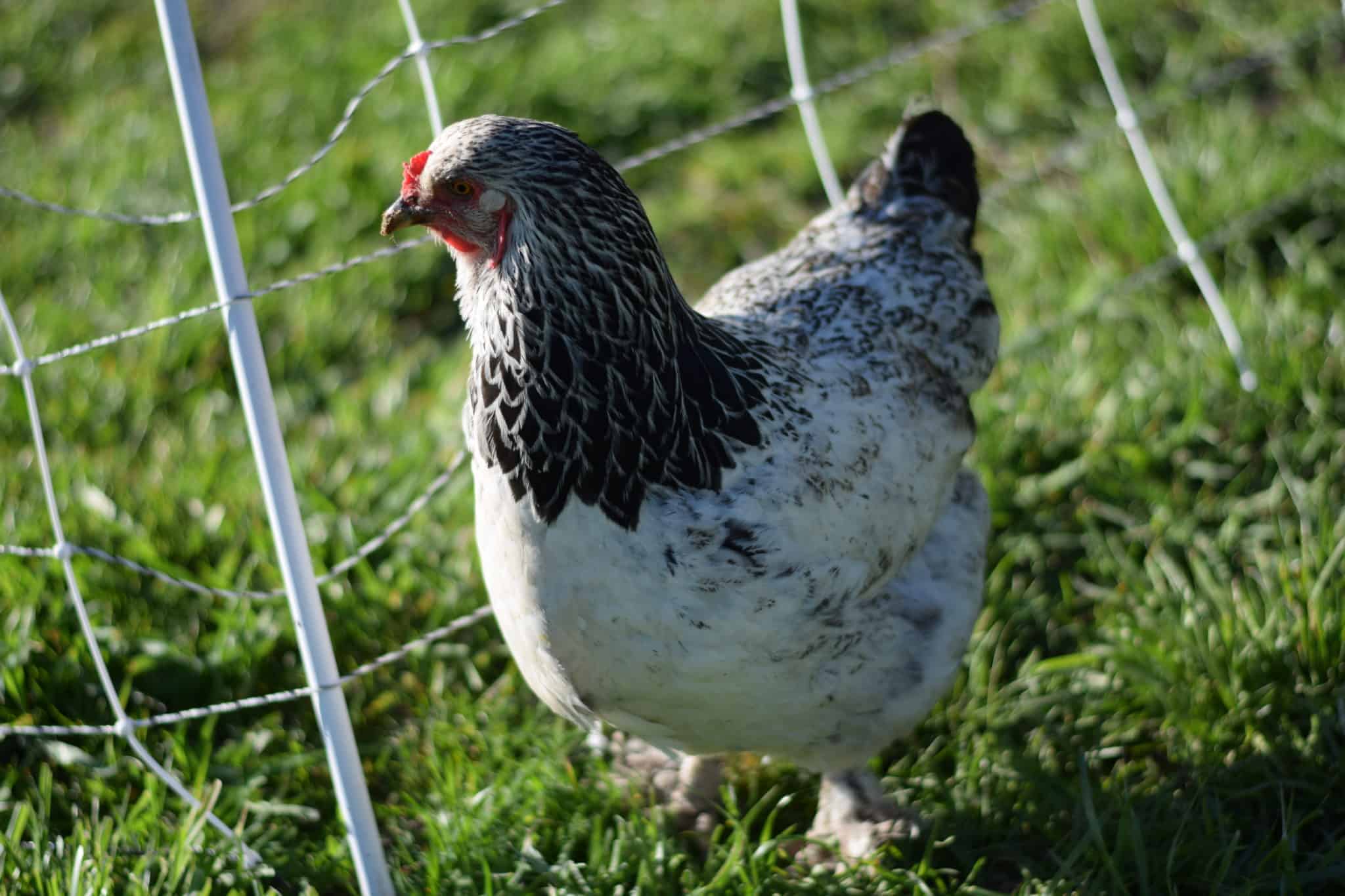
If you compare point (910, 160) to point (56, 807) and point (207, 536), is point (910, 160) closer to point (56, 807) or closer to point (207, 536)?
point (207, 536)

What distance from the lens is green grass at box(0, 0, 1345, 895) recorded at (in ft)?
7.16

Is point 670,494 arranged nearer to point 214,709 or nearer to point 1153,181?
point 214,709

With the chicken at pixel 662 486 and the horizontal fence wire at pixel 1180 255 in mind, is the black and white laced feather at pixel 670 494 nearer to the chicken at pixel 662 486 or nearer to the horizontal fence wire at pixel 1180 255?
the chicken at pixel 662 486

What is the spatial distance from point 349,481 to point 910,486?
1668 mm

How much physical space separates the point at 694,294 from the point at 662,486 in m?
2.20

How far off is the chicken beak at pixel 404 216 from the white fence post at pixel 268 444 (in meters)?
0.25

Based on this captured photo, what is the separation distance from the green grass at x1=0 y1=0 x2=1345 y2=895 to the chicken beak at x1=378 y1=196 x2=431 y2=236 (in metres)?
1.16

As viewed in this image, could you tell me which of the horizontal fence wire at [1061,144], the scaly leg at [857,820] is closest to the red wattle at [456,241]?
the horizontal fence wire at [1061,144]

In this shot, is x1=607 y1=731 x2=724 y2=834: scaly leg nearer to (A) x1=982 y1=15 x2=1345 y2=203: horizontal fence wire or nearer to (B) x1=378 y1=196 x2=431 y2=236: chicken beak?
(B) x1=378 y1=196 x2=431 y2=236: chicken beak

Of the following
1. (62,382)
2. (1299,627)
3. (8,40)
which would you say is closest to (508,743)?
(1299,627)

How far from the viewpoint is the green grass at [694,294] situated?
86.0 inches

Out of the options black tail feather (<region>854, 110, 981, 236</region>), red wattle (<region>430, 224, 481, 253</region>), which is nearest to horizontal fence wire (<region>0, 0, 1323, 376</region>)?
black tail feather (<region>854, 110, 981, 236</region>)

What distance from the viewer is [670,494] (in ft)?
5.64

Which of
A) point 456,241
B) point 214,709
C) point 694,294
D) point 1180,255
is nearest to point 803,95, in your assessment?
point 694,294
